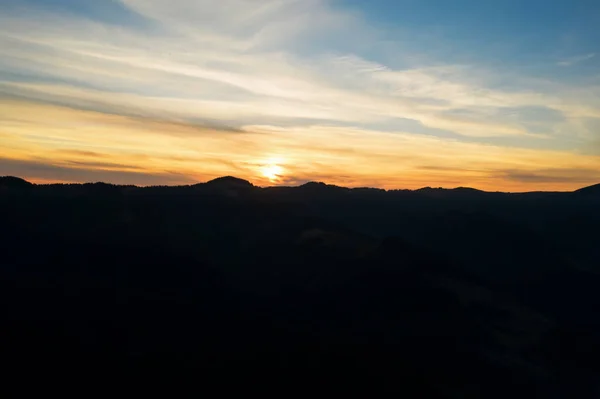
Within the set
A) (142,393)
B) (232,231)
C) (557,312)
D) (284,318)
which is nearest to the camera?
(142,393)

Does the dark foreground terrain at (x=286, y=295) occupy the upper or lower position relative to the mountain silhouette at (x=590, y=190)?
lower

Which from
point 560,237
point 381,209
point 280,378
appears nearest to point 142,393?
point 280,378

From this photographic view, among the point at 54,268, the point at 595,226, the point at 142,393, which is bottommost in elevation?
the point at 142,393

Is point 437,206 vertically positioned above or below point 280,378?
above

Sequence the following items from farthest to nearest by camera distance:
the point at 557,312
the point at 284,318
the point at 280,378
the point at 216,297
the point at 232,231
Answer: the point at 232,231 → the point at 557,312 → the point at 216,297 → the point at 284,318 → the point at 280,378

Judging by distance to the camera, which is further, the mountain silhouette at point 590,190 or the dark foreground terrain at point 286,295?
the mountain silhouette at point 590,190

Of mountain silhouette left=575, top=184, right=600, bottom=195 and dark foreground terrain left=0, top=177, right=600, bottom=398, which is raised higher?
mountain silhouette left=575, top=184, right=600, bottom=195

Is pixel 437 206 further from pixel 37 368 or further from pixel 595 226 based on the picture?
pixel 37 368

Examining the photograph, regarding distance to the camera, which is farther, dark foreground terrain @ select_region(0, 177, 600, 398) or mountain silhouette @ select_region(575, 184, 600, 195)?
mountain silhouette @ select_region(575, 184, 600, 195)
